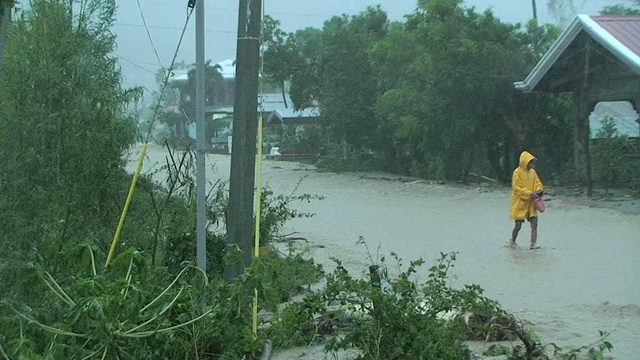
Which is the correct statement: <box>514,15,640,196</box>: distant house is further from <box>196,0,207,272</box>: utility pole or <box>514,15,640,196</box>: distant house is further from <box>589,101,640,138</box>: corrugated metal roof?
<box>196,0,207,272</box>: utility pole

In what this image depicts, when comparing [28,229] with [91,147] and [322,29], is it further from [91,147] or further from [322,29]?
[322,29]

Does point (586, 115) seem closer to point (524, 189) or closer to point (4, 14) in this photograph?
point (524, 189)

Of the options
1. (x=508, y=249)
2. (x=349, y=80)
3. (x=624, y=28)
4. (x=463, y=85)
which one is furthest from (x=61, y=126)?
(x=349, y=80)

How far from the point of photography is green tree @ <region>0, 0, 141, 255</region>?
850 cm

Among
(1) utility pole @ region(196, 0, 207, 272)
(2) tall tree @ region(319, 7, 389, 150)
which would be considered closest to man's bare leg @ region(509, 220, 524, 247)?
(1) utility pole @ region(196, 0, 207, 272)

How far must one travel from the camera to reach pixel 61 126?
8672 millimetres

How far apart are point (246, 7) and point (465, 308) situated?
10.6 ft

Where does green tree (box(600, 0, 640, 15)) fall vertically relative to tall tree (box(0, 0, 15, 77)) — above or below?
above

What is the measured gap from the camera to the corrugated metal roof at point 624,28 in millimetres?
20406

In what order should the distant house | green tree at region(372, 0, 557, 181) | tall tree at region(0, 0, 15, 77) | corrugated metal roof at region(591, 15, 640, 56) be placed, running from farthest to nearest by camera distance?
green tree at region(372, 0, 557, 181) → the distant house → corrugated metal roof at region(591, 15, 640, 56) → tall tree at region(0, 0, 15, 77)

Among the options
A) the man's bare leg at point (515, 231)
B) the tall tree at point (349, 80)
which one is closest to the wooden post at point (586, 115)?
the man's bare leg at point (515, 231)

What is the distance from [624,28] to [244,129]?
15651mm

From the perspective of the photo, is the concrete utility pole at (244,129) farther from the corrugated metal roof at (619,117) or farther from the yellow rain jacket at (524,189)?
the corrugated metal roof at (619,117)

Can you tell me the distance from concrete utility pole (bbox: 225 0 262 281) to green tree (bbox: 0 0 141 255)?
1.61 meters
